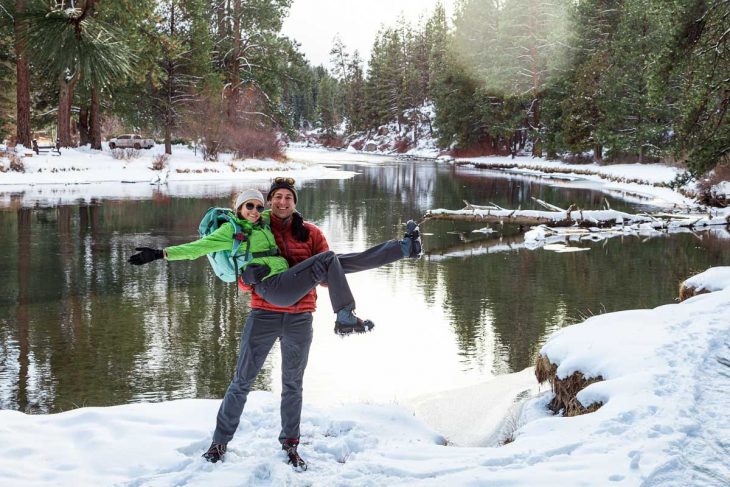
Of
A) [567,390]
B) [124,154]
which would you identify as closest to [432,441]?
[567,390]

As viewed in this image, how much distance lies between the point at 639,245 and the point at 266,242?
16.5 m

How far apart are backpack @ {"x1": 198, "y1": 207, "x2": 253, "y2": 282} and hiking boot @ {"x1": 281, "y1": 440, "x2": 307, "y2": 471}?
1232 mm

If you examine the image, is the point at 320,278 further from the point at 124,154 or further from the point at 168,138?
the point at 168,138

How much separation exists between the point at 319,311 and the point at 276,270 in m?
7.47

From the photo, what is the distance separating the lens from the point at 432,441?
5.85 meters

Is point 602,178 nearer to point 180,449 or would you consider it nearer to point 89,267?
point 89,267

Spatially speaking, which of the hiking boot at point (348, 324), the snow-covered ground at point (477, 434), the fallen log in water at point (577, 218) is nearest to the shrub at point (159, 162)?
the fallen log in water at point (577, 218)

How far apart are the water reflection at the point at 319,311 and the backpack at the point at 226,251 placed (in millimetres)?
3469

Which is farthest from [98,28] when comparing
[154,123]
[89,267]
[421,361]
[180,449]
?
[154,123]

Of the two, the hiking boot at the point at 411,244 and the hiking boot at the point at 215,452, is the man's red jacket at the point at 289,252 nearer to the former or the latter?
the hiking boot at the point at 411,244

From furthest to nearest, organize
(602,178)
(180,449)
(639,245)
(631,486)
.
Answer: (602,178) → (639,245) → (180,449) → (631,486)

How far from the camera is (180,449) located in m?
5.10

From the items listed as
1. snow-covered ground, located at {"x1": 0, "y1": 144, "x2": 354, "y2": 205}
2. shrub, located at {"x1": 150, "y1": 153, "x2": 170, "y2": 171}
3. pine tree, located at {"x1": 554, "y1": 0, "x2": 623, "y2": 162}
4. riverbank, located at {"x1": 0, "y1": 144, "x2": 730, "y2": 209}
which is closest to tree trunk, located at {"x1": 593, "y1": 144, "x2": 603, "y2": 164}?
Result: pine tree, located at {"x1": 554, "y1": 0, "x2": 623, "y2": 162}

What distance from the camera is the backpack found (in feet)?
15.3
